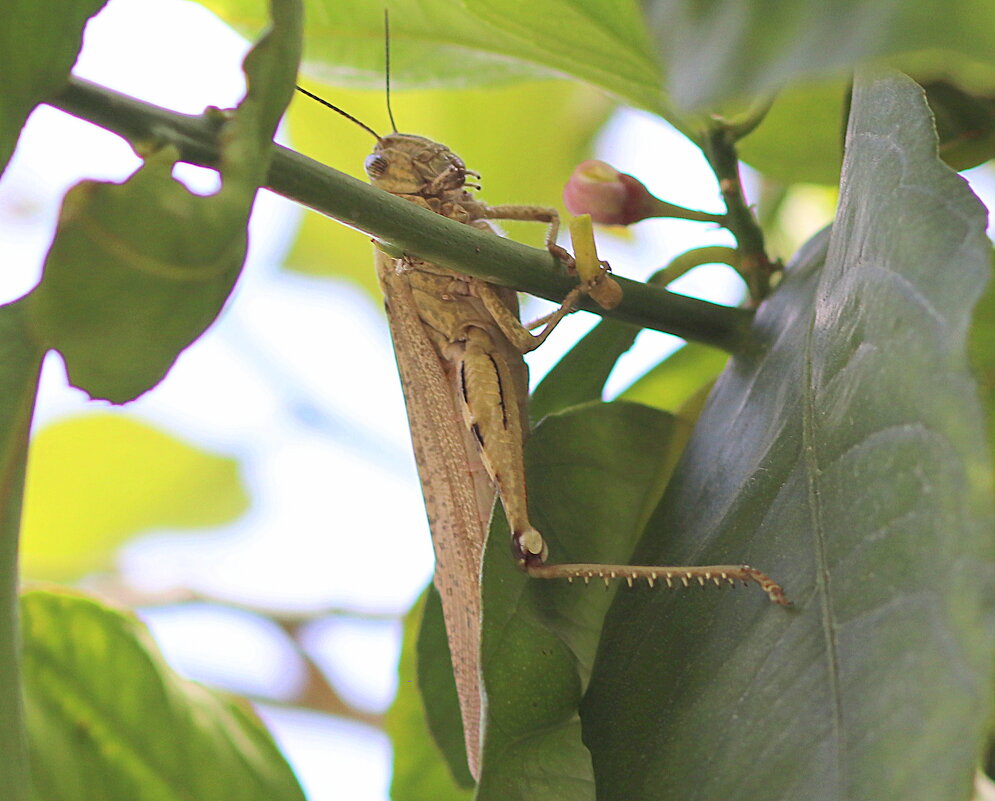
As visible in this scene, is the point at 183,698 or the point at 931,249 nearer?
the point at 931,249

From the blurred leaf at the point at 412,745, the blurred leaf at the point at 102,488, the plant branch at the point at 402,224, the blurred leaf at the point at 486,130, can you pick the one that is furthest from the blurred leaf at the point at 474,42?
the blurred leaf at the point at 102,488

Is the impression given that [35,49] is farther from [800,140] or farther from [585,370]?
[800,140]

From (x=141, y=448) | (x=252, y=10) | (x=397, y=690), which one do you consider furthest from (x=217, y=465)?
(x=252, y=10)

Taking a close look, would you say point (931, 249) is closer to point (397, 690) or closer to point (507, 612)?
point (507, 612)

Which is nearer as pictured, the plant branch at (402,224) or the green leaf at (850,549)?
the green leaf at (850,549)

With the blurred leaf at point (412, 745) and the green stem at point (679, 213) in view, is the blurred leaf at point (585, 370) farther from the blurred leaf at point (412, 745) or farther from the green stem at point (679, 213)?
the blurred leaf at point (412, 745)

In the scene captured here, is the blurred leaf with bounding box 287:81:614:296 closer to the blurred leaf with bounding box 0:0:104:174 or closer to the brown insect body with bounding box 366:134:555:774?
the brown insect body with bounding box 366:134:555:774

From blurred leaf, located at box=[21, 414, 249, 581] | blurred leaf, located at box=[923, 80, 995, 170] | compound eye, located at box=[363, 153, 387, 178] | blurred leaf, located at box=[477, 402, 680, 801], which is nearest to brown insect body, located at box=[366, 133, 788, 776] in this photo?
compound eye, located at box=[363, 153, 387, 178]
